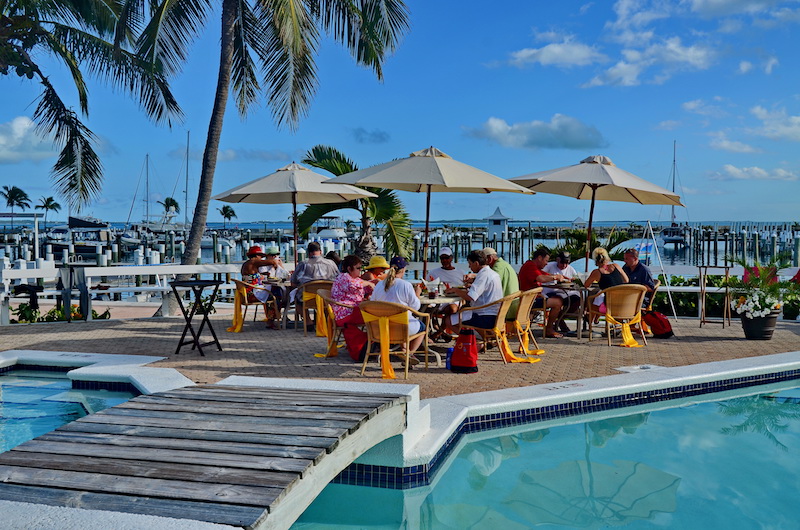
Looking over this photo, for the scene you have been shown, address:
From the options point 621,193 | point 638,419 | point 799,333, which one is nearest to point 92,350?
point 638,419

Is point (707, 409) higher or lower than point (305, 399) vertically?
lower

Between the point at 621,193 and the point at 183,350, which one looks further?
the point at 621,193

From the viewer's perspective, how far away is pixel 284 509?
317 centimetres

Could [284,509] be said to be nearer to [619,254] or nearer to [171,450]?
[171,450]

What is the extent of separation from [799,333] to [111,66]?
1329 centimetres

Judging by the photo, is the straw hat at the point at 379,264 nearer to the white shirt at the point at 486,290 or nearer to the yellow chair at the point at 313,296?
the white shirt at the point at 486,290

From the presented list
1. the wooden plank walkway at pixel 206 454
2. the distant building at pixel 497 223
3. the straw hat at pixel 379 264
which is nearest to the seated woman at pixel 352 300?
the straw hat at pixel 379 264

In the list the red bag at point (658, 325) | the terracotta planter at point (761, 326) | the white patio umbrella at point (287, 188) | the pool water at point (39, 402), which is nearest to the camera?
the pool water at point (39, 402)

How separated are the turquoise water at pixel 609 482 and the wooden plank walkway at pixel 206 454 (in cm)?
59

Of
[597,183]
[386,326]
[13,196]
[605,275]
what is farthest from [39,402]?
[13,196]

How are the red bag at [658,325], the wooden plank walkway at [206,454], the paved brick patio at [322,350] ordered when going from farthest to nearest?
1. the red bag at [658,325]
2. the paved brick patio at [322,350]
3. the wooden plank walkway at [206,454]

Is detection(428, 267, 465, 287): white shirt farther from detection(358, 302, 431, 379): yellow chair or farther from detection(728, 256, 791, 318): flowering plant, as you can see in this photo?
detection(728, 256, 791, 318): flowering plant

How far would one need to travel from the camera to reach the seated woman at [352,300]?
7.80m

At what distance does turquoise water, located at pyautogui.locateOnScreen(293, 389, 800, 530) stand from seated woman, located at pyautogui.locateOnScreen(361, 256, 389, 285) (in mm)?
2719
